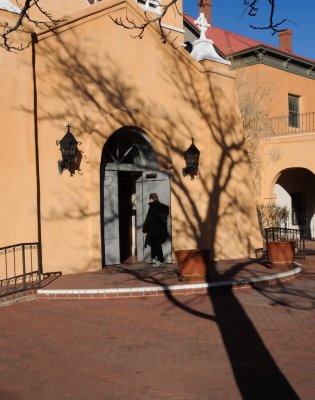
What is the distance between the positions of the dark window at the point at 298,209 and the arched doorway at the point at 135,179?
1141 centimetres

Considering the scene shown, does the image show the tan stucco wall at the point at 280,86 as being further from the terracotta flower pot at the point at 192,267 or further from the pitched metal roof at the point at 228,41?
the terracotta flower pot at the point at 192,267

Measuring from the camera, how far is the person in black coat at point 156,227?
36.4 feet

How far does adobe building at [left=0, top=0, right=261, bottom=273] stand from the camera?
972 cm

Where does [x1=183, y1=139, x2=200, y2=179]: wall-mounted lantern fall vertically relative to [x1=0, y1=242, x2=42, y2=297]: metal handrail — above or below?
above

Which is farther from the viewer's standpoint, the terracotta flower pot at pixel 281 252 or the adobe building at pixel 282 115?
the adobe building at pixel 282 115

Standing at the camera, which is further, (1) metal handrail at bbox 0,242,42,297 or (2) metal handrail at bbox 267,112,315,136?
(2) metal handrail at bbox 267,112,315,136

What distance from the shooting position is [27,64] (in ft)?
32.1

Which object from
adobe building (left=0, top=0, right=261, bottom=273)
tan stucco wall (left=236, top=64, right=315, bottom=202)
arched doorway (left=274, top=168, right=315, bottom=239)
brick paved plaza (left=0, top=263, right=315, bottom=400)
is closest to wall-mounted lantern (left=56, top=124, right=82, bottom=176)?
adobe building (left=0, top=0, right=261, bottom=273)

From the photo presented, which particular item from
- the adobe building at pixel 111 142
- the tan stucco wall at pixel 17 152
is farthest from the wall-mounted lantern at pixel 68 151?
the tan stucco wall at pixel 17 152

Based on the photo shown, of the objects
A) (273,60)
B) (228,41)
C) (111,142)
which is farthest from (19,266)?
(228,41)

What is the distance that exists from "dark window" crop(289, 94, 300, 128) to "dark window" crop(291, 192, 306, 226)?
3664mm

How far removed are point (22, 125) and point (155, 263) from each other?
4.32 m

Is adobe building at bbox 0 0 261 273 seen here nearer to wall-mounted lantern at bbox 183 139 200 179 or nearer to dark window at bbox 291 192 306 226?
wall-mounted lantern at bbox 183 139 200 179

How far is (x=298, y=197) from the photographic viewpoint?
2244 cm
